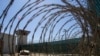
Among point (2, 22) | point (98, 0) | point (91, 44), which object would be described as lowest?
point (91, 44)

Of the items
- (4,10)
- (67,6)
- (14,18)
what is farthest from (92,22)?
(4,10)

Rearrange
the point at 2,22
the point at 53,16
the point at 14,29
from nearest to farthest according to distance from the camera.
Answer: the point at 2,22
the point at 14,29
the point at 53,16

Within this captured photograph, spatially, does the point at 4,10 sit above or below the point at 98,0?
below

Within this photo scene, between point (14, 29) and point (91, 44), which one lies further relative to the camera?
point (91, 44)

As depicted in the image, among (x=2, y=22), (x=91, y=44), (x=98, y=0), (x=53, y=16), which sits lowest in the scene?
(x=91, y=44)

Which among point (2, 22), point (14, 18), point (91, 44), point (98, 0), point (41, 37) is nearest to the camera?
point (2, 22)

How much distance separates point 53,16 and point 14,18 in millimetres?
1485

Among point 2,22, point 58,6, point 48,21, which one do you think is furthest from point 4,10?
point 48,21

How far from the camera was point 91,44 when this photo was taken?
404 cm

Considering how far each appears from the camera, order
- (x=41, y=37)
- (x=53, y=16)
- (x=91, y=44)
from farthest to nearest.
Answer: (x=41, y=37) → (x=53, y=16) → (x=91, y=44)

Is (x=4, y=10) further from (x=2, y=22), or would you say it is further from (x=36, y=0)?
(x=36, y=0)

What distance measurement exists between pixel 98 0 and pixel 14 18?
2.85m

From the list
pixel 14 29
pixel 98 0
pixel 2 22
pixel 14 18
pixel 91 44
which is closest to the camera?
pixel 2 22

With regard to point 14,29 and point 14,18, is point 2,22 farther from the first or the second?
point 14,29
